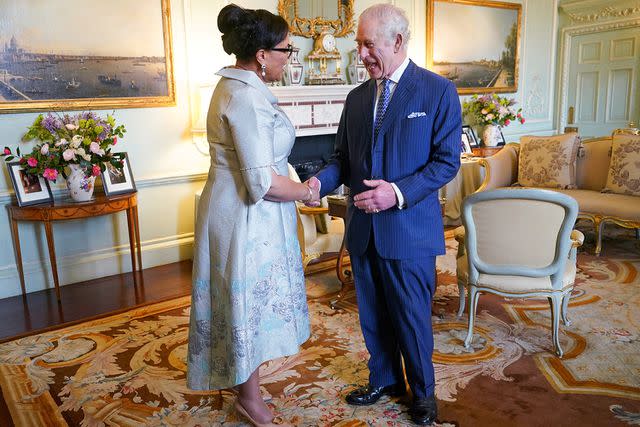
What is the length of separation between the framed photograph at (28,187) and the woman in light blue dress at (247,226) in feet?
8.16

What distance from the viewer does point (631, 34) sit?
7.77 m

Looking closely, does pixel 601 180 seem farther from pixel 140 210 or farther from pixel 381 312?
pixel 140 210

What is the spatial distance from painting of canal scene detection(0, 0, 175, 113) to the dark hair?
2.82m

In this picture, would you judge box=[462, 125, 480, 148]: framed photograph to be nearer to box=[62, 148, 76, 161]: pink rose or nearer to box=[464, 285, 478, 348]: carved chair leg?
box=[464, 285, 478, 348]: carved chair leg

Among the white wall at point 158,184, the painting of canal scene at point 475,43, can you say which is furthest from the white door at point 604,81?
the white wall at point 158,184

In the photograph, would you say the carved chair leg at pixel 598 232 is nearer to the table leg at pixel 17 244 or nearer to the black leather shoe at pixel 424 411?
the black leather shoe at pixel 424 411

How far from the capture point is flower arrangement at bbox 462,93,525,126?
702 centimetres

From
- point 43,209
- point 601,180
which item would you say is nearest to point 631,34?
point 601,180

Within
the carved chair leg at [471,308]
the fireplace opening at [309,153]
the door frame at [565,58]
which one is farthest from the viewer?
the door frame at [565,58]

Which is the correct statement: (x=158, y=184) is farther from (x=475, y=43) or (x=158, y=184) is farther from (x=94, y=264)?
(x=475, y=43)

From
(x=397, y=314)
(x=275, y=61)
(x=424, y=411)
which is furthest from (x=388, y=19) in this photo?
(x=424, y=411)

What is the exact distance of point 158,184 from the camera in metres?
4.82

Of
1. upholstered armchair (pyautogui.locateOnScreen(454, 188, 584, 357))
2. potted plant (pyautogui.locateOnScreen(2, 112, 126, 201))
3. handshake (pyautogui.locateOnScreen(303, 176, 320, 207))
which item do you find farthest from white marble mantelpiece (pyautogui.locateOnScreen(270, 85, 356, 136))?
handshake (pyautogui.locateOnScreen(303, 176, 320, 207))

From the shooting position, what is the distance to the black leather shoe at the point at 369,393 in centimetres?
252
